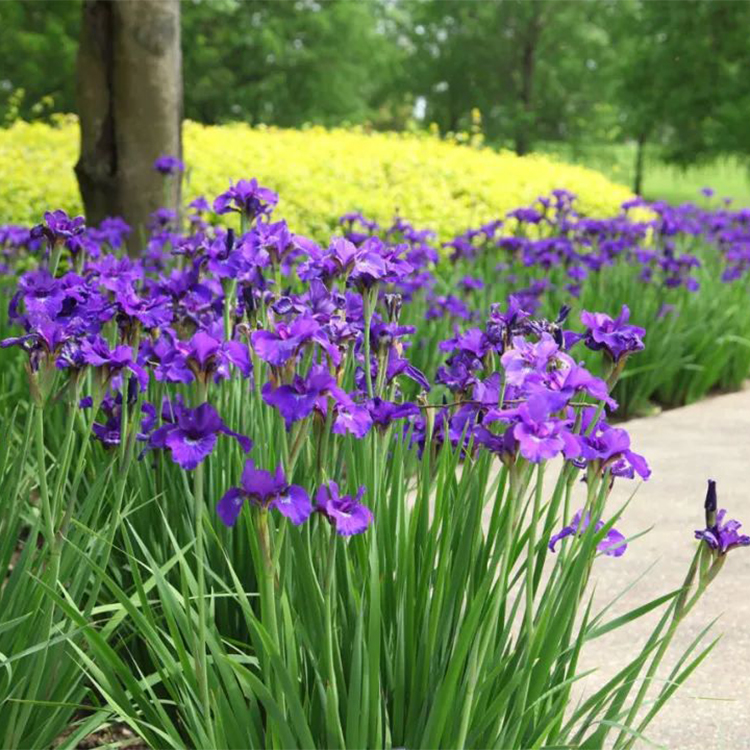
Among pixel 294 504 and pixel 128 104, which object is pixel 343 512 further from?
pixel 128 104

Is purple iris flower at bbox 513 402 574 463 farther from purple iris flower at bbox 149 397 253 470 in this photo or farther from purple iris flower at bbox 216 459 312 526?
purple iris flower at bbox 149 397 253 470

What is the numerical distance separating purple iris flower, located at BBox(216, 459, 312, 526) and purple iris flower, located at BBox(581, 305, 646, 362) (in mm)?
598

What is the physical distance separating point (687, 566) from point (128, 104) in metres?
3.69

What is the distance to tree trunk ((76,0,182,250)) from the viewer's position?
5.40m

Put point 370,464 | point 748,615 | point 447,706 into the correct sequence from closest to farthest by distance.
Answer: point 447,706
point 370,464
point 748,615

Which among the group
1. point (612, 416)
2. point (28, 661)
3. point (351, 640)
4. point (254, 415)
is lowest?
point (612, 416)

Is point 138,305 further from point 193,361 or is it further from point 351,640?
point 351,640

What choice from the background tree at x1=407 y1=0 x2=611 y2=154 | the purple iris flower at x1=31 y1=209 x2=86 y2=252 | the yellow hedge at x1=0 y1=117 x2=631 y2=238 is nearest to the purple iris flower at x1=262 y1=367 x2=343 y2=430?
the purple iris flower at x1=31 y1=209 x2=86 y2=252

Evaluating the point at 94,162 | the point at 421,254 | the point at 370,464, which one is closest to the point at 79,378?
the point at 370,464

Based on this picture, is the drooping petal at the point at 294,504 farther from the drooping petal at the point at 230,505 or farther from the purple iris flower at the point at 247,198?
the purple iris flower at the point at 247,198

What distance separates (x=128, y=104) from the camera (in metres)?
5.52

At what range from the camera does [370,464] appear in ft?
6.99

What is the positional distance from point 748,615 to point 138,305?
6.96ft

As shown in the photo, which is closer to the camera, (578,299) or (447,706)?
(447,706)
